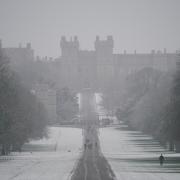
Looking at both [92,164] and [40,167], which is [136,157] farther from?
[40,167]

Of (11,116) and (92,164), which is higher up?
(11,116)

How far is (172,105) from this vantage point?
4600cm

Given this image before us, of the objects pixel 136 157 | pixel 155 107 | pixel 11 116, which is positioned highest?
pixel 155 107

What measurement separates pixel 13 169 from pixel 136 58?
16513cm

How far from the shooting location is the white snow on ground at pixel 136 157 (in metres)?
31.1

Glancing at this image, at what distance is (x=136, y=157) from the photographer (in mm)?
41875

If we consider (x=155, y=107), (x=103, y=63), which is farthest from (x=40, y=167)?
(x=103, y=63)

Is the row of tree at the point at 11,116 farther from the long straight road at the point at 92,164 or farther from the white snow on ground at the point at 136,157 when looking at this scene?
the white snow on ground at the point at 136,157

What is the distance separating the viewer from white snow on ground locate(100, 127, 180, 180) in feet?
102

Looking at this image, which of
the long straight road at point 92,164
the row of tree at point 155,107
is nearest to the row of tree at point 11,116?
the long straight road at point 92,164

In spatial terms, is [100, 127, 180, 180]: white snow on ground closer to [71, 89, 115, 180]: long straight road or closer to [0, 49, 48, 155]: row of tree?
[71, 89, 115, 180]: long straight road

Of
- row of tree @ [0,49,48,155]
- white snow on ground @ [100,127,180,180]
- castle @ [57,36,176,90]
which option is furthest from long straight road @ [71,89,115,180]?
castle @ [57,36,176,90]

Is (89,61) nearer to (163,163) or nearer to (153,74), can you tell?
(153,74)

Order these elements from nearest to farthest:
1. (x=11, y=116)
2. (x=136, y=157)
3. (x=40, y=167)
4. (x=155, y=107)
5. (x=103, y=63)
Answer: (x=40, y=167) < (x=136, y=157) < (x=11, y=116) < (x=155, y=107) < (x=103, y=63)
